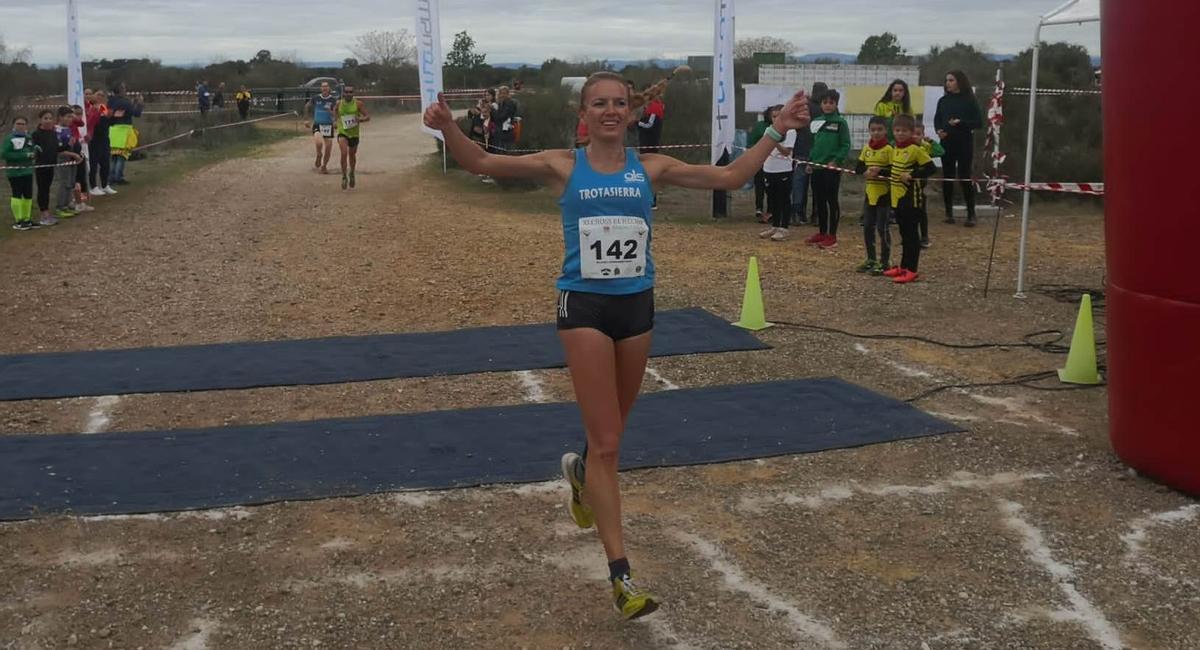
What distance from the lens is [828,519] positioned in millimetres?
5355

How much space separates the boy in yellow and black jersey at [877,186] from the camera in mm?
11453

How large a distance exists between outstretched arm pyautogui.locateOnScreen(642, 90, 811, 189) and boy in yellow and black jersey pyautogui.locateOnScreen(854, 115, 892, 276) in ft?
22.9

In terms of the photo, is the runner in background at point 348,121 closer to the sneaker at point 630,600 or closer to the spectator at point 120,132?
the spectator at point 120,132

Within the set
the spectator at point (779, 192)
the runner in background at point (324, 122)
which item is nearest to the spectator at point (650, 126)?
the spectator at point (779, 192)

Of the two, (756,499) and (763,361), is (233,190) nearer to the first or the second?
(763,361)

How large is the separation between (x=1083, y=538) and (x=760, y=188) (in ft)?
39.3

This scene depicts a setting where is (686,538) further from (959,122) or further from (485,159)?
(959,122)

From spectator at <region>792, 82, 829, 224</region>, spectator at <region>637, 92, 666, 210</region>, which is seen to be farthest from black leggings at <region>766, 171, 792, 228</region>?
spectator at <region>637, 92, 666, 210</region>

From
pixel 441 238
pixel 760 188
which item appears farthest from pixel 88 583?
pixel 760 188

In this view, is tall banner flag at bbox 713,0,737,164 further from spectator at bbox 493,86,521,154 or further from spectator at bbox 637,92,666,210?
spectator at bbox 493,86,521,154

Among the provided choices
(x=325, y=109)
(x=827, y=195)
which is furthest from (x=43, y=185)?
(x=827, y=195)

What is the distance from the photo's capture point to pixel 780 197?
48.7ft

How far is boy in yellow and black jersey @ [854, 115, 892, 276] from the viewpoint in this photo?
451 inches

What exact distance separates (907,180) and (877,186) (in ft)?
1.18
